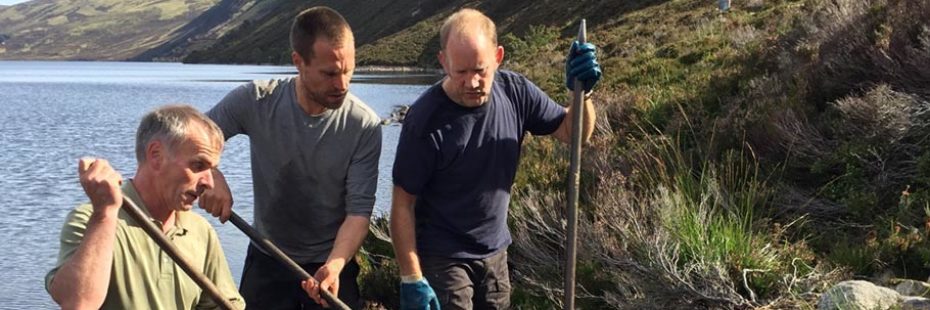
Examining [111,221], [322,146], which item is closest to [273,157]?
[322,146]

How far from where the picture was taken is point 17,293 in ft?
36.4

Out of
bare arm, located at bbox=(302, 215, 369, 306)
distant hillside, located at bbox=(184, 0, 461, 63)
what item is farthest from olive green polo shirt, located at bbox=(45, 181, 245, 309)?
distant hillside, located at bbox=(184, 0, 461, 63)

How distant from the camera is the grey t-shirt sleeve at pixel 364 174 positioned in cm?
412

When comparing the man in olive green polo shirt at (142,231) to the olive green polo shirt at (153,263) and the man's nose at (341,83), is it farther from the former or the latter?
the man's nose at (341,83)

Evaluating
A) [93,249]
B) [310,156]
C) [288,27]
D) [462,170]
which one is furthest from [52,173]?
[288,27]

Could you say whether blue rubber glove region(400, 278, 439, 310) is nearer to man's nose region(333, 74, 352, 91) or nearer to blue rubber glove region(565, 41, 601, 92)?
man's nose region(333, 74, 352, 91)

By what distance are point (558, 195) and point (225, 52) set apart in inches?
7021

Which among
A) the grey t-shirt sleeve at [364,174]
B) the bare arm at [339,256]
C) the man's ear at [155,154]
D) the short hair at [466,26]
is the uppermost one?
the short hair at [466,26]

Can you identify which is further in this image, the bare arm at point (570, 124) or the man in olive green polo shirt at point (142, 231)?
the bare arm at point (570, 124)

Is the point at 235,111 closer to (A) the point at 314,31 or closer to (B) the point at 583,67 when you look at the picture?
(A) the point at 314,31

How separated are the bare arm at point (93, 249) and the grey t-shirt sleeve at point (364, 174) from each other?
1.58m

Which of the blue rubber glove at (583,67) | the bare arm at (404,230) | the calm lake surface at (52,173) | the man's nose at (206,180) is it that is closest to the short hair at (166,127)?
the man's nose at (206,180)

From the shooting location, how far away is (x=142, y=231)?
9.59 ft

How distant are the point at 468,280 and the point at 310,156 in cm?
86
